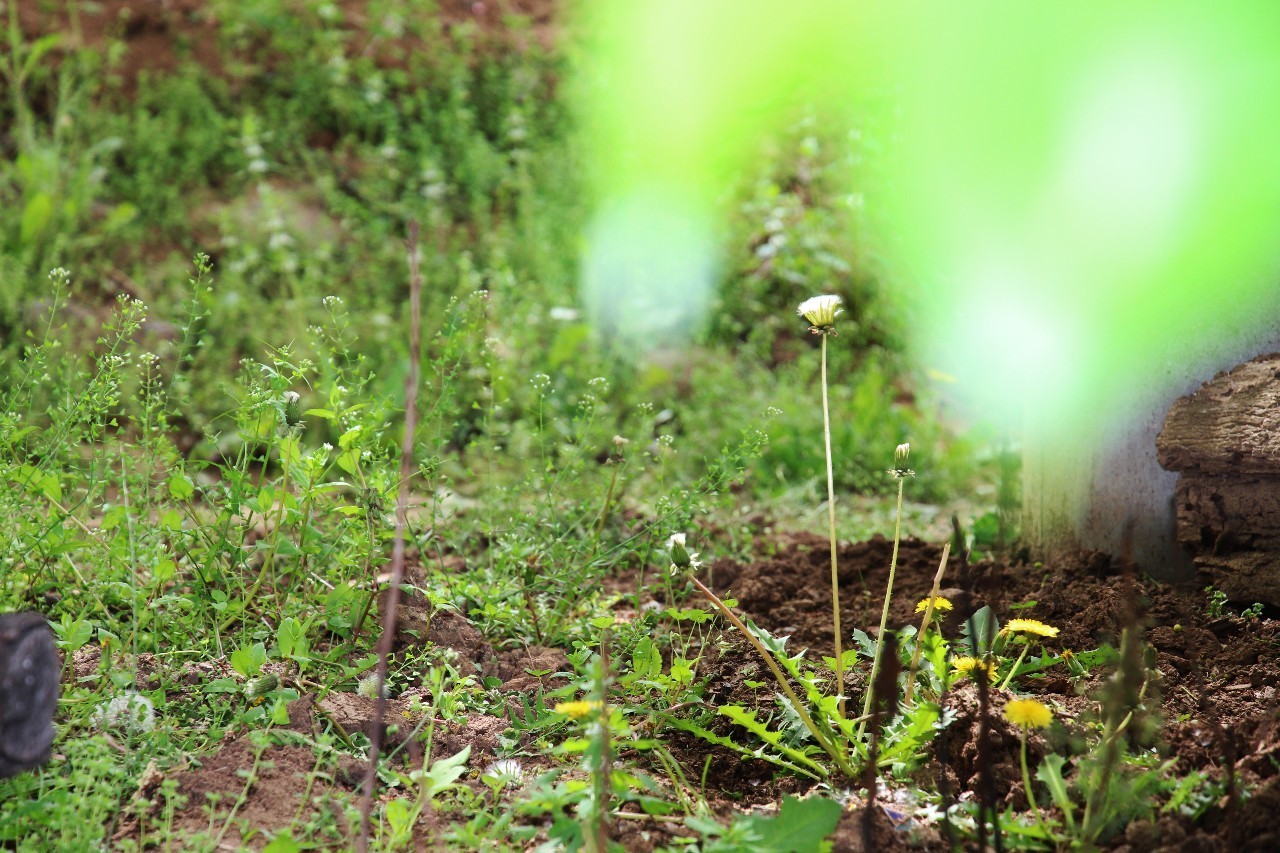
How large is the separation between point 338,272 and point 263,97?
5.56ft

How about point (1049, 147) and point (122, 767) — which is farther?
point (1049, 147)

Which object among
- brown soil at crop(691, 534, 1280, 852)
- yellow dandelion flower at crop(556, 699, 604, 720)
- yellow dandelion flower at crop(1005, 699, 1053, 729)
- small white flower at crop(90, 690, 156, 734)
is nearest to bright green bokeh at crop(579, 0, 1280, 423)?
brown soil at crop(691, 534, 1280, 852)

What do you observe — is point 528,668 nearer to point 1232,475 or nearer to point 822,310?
point 822,310

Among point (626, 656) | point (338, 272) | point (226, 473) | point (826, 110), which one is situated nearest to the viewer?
point (226, 473)

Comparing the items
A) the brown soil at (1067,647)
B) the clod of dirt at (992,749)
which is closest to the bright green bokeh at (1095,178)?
the brown soil at (1067,647)

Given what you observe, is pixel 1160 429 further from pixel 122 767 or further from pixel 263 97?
pixel 263 97

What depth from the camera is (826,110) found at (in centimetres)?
612

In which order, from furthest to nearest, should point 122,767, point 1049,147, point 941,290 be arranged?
point 941,290 < point 1049,147 < point 122,767

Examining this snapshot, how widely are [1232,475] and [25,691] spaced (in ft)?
7.62

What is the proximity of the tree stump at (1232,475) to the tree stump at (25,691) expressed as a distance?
2.23m

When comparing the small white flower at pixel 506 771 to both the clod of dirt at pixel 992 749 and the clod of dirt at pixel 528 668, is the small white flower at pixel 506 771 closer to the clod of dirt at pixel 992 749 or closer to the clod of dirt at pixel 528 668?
the clod of dirt at pixel 528 668

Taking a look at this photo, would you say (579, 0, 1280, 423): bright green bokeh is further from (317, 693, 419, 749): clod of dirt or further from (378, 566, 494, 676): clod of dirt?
(317, 693, 419, 749): clod of dirt

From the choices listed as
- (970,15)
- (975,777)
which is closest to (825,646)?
(975,777)

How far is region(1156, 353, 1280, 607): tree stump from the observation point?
236 centimetres
